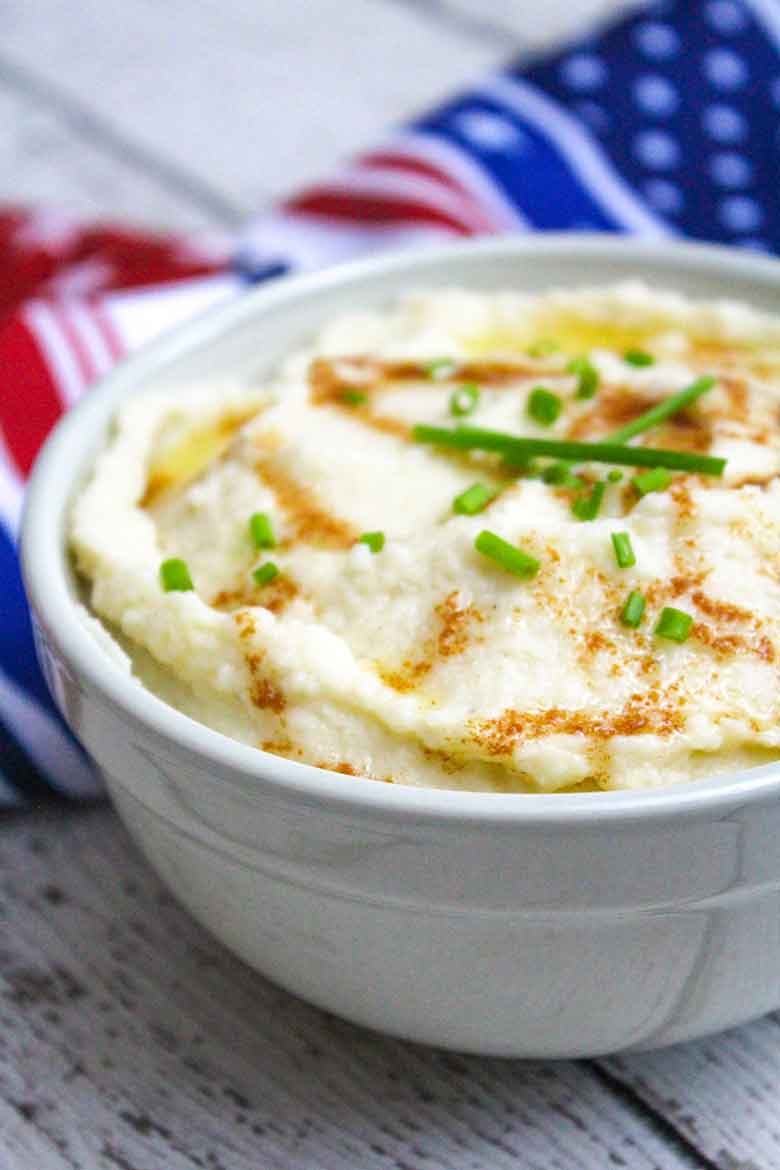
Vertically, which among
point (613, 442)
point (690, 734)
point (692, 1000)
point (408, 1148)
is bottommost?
point (408, 1148)

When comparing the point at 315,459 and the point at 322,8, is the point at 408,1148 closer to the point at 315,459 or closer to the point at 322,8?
the point at 315,459

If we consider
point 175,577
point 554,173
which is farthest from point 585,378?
point 554,173

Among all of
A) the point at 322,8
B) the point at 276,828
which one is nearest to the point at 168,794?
the point at 276,828

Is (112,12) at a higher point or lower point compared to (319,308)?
higher

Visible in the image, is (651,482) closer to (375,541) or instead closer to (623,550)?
(623,550)

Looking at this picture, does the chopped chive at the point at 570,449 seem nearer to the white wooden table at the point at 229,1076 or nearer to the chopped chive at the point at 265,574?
the chopped chive at the point at 265,574

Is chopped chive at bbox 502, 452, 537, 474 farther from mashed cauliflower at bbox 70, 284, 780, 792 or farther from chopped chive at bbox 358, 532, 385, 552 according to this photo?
chopped chive at bbox 358, 532, 385, 552
